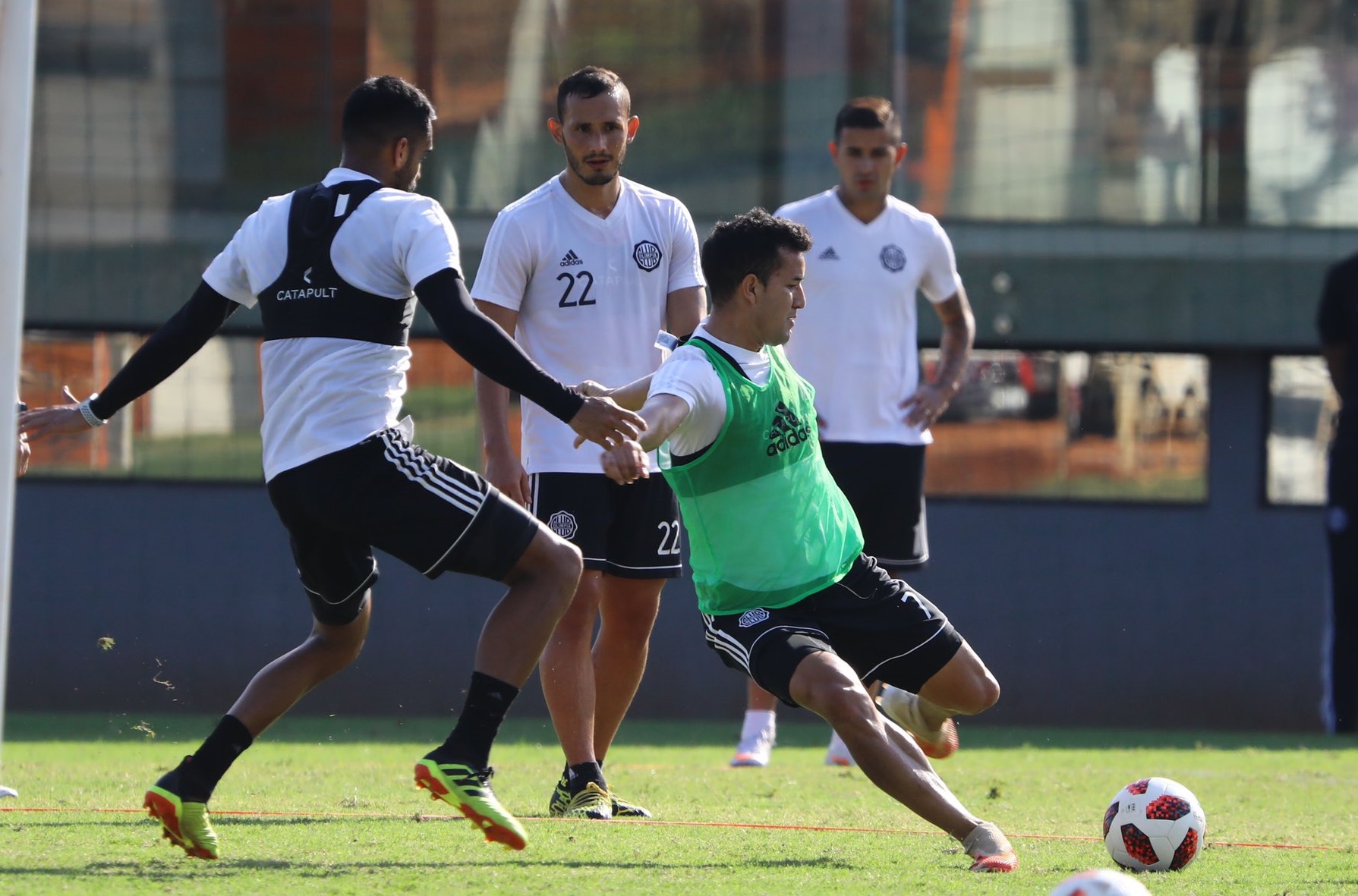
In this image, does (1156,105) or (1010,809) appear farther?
(1156,105)

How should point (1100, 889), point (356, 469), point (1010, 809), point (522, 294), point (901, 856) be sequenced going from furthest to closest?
point (1010, 809)
point (522, 294)
point (901, 856)
point (356, 469)
point (1100, 889)

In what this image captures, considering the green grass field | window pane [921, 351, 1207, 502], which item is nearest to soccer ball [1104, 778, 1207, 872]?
the green grass field

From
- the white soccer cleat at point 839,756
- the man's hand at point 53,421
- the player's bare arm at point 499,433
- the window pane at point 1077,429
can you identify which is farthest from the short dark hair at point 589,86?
the window pane at point 1077,429

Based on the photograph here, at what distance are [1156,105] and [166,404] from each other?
6.37 metres

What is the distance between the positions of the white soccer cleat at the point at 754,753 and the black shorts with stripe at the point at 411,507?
3.55 m

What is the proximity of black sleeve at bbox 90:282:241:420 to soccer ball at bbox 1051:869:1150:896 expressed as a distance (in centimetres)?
270

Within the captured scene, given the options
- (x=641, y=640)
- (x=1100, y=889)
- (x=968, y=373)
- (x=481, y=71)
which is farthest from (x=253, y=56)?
(x=1100, y=889)

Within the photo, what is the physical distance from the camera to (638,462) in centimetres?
469

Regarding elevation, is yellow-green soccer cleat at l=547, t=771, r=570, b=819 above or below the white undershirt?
below

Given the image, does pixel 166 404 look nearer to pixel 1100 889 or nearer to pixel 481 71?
pixel 481 71

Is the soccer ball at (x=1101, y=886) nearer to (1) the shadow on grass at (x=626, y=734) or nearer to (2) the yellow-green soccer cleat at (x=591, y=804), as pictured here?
(2) the yellow-green soccer cleat at (x=591, y=804)

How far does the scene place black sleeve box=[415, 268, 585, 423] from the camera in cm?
467

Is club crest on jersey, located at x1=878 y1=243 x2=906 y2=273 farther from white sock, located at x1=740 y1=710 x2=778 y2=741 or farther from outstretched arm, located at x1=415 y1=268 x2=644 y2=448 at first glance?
outstretched arm, located at x1=415 y1=268 x2=644 y2=448

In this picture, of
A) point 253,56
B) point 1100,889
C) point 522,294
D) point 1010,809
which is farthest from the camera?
point 253,56
